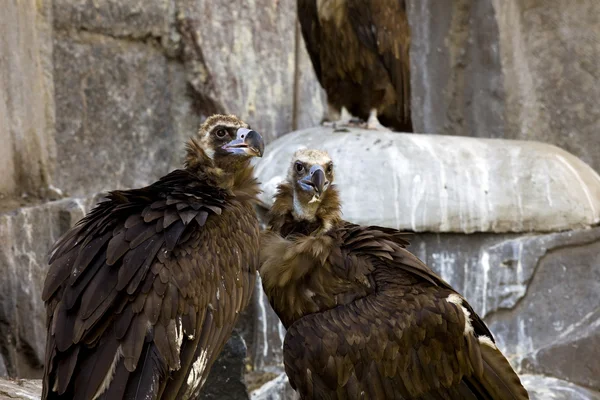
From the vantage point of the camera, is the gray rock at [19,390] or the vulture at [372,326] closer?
the vulture at [372,326]

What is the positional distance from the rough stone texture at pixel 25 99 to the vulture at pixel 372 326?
7.18 feet

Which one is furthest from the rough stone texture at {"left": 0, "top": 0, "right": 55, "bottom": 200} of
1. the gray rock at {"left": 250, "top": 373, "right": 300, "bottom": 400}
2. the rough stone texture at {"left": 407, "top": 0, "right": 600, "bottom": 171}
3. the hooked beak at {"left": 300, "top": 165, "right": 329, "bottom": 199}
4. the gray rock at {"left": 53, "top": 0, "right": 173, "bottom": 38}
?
the rough stone texture at {"left": 407, "top": 0, "right": 600, "bottom": 171}

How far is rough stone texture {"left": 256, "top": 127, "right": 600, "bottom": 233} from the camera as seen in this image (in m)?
6.20

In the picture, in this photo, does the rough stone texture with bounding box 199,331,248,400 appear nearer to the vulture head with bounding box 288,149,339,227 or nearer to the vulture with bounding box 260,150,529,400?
the vulture with bounding box 260,150,529,400

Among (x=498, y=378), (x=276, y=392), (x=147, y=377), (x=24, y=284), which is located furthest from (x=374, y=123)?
(x=147, y=377)

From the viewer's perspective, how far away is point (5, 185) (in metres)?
5.75

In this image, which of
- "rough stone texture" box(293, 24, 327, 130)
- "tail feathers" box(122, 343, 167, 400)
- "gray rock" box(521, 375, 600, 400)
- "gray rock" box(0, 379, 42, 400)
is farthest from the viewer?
"rough stone texture" box(293, 24, 327, 130)

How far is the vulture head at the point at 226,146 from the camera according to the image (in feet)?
13.9

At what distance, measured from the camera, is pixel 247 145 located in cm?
425

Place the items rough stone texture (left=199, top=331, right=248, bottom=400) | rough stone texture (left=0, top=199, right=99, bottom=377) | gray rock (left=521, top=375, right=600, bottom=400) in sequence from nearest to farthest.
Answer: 1. rough stone texture (left=199, top=331, right=248, bottom=400)
2. rough stone texture (left=0, top=199, right=99, bottom=377)
3. gray rock (left=521, top=375, right=600, bottom=400)

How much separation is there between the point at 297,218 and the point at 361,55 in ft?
9.21

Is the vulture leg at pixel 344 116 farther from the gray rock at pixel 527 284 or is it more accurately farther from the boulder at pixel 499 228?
the gray rock at pixel 527 284

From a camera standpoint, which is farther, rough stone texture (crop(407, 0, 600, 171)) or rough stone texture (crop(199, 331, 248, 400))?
rough stone texture (crop(407, 0, 600, 171))

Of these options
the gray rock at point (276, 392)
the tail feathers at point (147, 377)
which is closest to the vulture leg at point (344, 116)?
the gray rock at point (276, 392)
